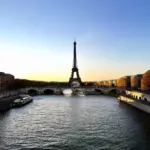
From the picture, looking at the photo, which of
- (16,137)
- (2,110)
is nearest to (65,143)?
(16,137)

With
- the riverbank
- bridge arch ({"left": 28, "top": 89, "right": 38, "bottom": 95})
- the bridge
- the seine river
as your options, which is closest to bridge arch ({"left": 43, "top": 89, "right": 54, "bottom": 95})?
the bridge

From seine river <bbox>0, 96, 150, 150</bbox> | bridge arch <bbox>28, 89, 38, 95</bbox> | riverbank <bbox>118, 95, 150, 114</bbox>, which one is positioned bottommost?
seine river <bbox>0, 96, 150, 150</bbox>

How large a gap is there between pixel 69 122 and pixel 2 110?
57.9 ft

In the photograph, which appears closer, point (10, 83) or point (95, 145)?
point (95, 145)

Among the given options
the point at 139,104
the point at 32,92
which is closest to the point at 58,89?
the point at 32,92

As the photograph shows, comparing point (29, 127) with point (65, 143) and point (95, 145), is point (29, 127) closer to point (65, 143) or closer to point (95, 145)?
point (65, 143)

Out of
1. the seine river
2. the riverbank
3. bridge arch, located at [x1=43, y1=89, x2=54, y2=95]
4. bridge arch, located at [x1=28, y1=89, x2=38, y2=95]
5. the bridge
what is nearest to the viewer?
the seine river

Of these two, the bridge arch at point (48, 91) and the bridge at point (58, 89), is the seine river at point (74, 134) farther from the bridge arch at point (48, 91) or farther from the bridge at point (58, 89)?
the bridge arch at point (48, 91)

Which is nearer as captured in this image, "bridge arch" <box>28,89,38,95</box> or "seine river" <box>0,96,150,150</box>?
"seine river" <box>0,96,150,150</box>

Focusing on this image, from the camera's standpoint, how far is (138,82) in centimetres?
13362

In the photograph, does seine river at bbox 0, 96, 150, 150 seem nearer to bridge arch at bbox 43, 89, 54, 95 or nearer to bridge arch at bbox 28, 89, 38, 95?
bridge arch at bbox 28, 89, 38, 95

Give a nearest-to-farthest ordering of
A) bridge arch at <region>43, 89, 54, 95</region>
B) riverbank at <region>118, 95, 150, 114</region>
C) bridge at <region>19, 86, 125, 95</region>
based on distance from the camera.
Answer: riverbank at <region>118, 95, 150, 114</region> → bridge at <region>19, 86, 125, 95</region> → bridge arch at <region>43, 89, 54, 95</region>

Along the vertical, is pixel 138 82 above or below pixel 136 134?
above

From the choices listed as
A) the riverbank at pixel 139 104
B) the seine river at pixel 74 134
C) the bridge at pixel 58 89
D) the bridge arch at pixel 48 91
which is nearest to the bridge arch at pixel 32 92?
the bridge at pixel 58 89
